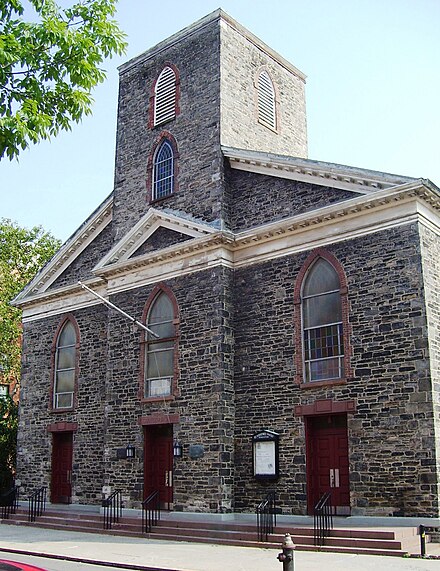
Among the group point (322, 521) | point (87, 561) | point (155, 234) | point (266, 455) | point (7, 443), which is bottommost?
point (87, 561)

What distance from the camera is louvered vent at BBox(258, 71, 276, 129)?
24.3 metres

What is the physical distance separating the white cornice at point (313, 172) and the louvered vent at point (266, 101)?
3487 mm

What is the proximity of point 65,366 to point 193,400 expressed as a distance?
25.1 feet

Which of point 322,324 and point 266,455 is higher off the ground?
point 322,324

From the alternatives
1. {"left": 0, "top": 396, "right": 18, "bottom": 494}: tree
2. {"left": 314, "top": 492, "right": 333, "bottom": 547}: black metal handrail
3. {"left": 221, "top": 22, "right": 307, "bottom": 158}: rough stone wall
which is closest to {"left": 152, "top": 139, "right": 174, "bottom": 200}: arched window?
{"left": 221, "top": 22, "right": 307, "bottom": 158}: rough stone wall

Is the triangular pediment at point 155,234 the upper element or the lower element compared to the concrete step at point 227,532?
upper

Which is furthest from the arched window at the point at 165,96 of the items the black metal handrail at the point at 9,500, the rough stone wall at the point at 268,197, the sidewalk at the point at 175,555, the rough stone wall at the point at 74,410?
the black metal handrail at the point at 9,500

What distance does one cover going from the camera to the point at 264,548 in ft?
50.3

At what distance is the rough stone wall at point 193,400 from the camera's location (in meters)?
19.1

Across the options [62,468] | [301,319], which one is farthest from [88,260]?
[301,319]

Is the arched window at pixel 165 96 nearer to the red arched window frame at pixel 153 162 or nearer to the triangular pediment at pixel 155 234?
the red arched window frame at pixel 153 162

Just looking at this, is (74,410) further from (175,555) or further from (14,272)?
(14,272)

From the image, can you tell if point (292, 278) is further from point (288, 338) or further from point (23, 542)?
point (23, 542)

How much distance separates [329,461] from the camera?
1773 cm
